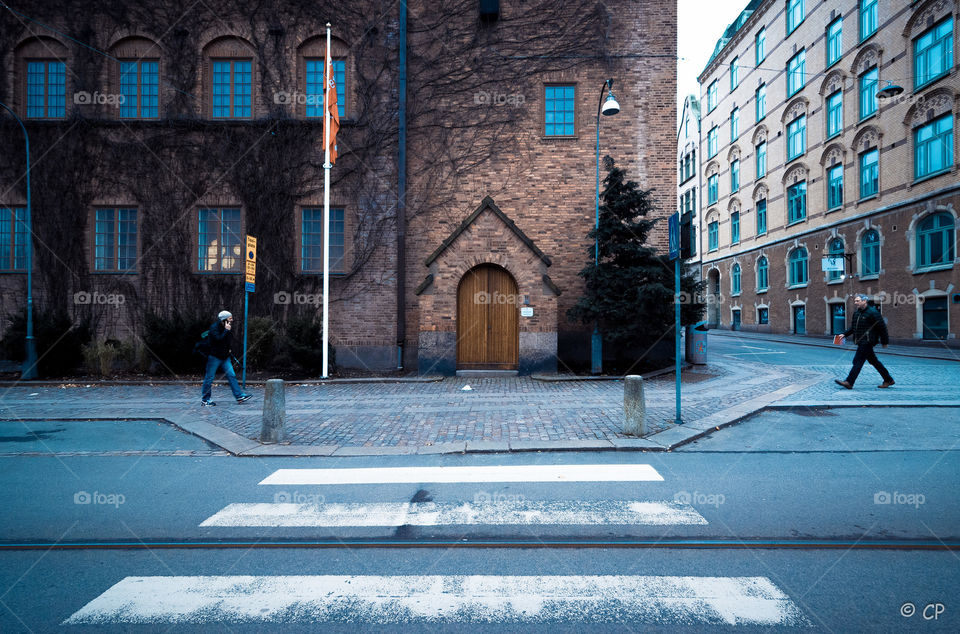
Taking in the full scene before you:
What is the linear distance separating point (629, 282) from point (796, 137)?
77.6 feet

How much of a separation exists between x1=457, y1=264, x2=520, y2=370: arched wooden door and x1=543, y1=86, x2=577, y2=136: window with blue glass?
5.01m

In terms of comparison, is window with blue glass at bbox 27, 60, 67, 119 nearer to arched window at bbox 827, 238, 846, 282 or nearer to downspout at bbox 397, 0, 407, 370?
downspout at bbox 397, 0, 407, 370

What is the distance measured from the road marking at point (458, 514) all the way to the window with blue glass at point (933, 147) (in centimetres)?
2343

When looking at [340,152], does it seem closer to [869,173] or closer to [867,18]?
[869,173]

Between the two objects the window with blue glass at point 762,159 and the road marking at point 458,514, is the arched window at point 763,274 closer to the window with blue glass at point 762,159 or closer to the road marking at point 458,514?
the window with blue glass at point 762,159

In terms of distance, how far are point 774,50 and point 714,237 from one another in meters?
13.9

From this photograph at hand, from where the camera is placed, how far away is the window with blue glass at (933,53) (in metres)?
18.8

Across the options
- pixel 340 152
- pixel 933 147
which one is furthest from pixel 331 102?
pixel 933 147

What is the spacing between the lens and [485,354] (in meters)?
13.8

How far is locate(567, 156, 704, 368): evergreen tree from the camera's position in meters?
12.1

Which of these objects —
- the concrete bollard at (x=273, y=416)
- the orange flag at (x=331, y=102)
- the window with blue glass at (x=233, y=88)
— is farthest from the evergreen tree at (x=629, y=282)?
the window with blue glass at (x=233, y=88)

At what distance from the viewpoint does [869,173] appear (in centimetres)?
2297

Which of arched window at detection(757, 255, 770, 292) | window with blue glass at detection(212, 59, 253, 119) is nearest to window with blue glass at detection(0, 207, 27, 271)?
window with blue glass at detection(212, 59, 253, 119)

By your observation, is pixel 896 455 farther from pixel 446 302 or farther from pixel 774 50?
pixel 774 50
